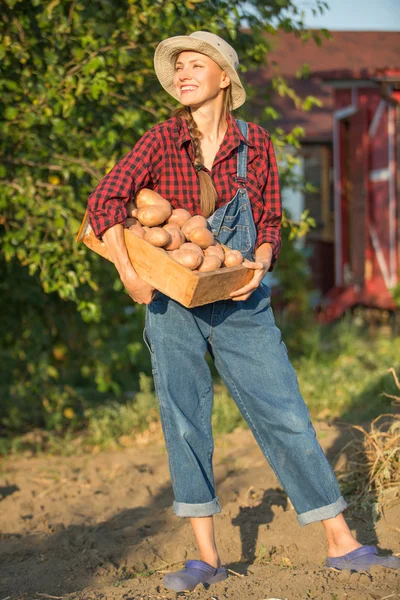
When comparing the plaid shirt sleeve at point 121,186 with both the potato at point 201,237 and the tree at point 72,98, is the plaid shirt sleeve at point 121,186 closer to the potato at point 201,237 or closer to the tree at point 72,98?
the potato at point 201,237

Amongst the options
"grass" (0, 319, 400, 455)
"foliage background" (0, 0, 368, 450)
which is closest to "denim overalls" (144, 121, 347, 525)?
"foliage background" (0, 0, 368, 450)

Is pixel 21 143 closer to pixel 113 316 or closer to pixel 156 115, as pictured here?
pixel 156 115

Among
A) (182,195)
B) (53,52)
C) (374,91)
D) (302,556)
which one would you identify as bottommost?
(302,556)

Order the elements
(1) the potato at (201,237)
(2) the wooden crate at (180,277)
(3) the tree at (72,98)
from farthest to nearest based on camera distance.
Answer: (3) the tree at (72,98), (1) the potato at (201,237), (2) the wooden crate at (180,277)

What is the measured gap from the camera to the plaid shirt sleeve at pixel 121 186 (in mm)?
2807

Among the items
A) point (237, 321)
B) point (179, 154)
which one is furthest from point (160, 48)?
point (237, 321)

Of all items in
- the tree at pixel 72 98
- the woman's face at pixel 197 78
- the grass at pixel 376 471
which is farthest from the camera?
the tree at pixel 72 98

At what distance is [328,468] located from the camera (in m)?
2.95

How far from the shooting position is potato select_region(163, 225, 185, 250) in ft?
9.19

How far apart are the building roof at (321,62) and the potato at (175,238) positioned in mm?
11073

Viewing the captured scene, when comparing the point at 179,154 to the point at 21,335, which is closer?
the point at 179,154

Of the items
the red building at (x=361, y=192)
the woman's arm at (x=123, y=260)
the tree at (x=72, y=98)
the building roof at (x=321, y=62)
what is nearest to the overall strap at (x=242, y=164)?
the woman's arm at (x=123, y=260)

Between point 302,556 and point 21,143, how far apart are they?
2.73 metres

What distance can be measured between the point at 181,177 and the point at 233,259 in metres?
0.39
